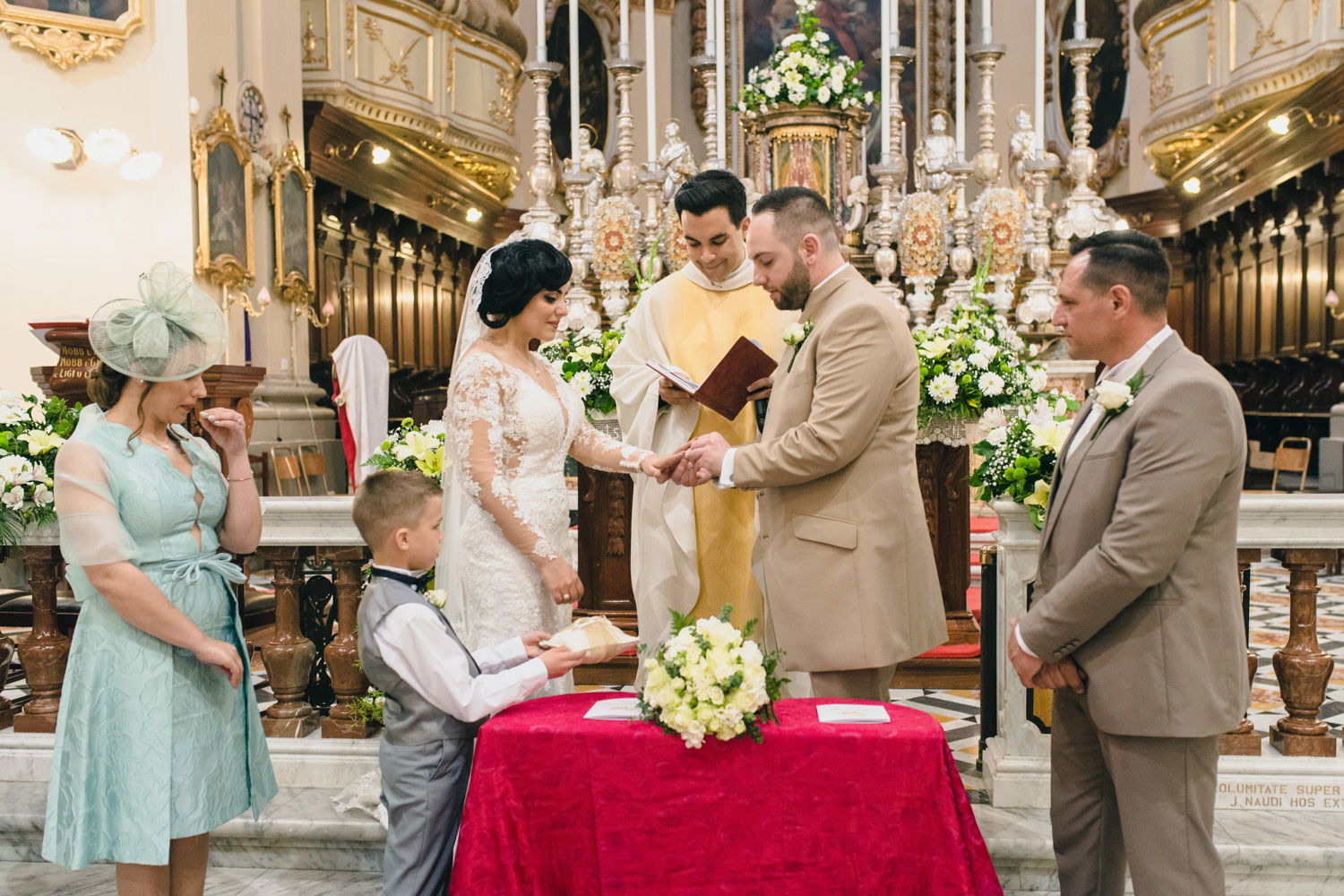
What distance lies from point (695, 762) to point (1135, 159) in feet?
56.5

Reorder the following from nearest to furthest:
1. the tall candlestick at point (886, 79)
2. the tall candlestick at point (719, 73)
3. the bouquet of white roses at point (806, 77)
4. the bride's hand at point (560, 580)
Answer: the bride's hand at point (560, 580)
the tall candlestick at point (886, 79)
the tall candlestick at point (719, 73)
the bouquet of white roses at point (806, 77)

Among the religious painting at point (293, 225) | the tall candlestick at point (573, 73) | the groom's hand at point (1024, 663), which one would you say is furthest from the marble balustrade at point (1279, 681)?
the religious painting at point (293, 225)

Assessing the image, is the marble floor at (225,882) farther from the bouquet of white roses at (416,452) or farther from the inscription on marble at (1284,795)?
the inscription on marble at (1284,795)

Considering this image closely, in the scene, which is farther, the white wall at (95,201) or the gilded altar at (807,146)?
the white wall at (95,201)

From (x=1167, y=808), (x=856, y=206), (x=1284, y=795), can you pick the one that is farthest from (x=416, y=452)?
(x=856, y=206)

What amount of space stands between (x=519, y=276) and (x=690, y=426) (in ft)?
3.17

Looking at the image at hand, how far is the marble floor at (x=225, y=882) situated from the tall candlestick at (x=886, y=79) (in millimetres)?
4476

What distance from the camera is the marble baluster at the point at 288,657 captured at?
378 cm

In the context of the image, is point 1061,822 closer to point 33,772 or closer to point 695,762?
point 695,762

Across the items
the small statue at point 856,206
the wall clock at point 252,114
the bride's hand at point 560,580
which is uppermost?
the wall clock at point 252,114

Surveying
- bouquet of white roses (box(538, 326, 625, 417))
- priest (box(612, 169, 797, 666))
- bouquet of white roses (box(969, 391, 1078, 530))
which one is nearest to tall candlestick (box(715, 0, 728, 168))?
bouquet of white roses (box(538, 326, 625, 417))

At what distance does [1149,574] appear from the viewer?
2205 millimetres

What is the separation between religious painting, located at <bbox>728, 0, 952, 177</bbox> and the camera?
1661 centimetres

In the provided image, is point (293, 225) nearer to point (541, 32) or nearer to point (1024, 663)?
point (541, 32)
